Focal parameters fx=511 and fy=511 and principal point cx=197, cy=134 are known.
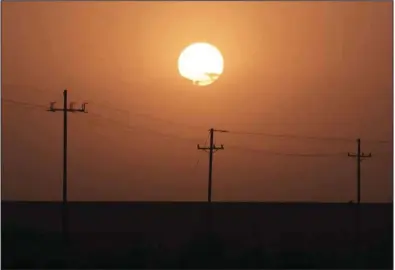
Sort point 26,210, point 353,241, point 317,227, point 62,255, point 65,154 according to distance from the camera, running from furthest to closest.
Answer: point 26,210 → point 65,154 → point 317,227 → point 353,241 → point 62,255

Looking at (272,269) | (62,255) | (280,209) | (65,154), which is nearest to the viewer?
(272,269)

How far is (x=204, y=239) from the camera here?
8891 mm

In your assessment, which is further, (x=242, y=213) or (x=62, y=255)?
(x=242, y=213)

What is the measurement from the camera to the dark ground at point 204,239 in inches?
286

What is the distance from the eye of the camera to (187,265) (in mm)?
7219

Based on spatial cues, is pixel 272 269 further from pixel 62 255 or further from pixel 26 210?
pixel 26 210

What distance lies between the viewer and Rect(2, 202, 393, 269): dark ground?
7262 millimetres

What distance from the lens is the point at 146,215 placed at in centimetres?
1460

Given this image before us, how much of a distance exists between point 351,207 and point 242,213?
9.76 feet

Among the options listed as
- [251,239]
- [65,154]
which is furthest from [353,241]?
[65,154]

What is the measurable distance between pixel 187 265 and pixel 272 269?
1187mm

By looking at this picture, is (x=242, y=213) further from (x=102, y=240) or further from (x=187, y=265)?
(x=187, y=265)

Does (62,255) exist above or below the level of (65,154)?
below

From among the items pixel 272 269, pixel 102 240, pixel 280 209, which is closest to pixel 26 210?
pixel 102 240
